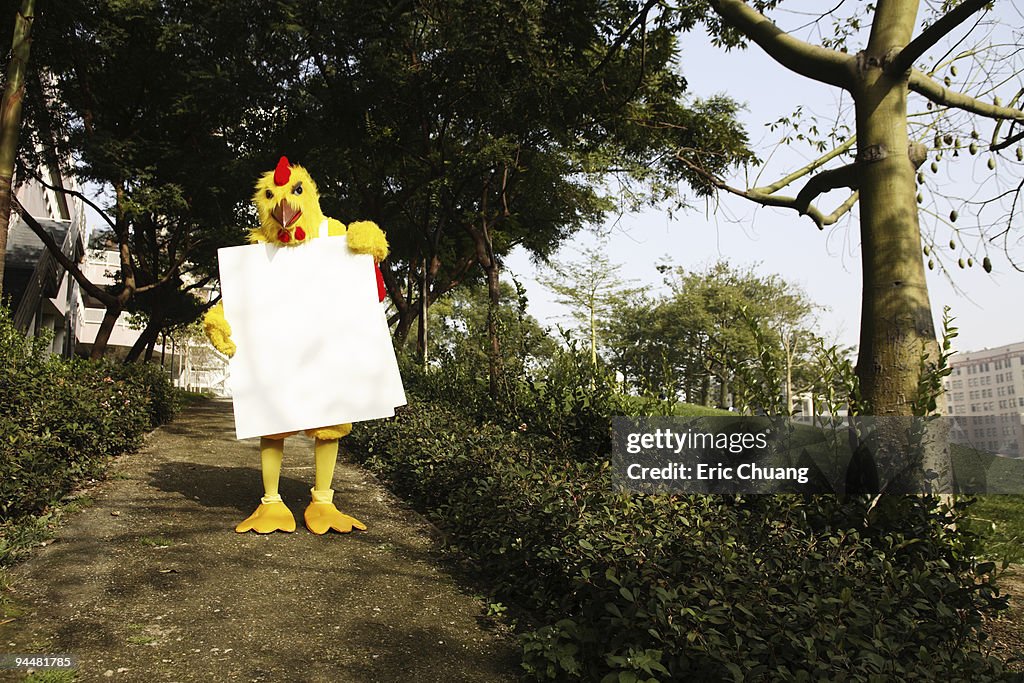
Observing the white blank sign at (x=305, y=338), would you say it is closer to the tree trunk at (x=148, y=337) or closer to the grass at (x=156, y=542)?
the grass at (x=156, y=542)

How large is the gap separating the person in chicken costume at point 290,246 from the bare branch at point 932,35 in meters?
3.66

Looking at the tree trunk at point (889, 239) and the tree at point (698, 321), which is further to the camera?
the tree at point (698, 321)

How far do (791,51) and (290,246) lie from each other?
386 centimetres

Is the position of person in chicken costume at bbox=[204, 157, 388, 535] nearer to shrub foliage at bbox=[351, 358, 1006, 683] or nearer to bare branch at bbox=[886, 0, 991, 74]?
shrub foliage at bbox=[351, 358, 1006, 683]

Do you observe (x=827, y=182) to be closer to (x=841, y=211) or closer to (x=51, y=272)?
(x=841, y=211)

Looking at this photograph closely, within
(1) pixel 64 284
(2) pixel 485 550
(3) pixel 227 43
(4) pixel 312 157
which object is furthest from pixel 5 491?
(1) pixel 64 284

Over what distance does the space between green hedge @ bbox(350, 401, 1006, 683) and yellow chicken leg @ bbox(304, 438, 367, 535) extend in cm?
122

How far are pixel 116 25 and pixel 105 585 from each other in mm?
10735

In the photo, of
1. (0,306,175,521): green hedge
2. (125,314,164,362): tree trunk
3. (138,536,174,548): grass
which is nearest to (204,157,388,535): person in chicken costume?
(138,536,174,548): grass

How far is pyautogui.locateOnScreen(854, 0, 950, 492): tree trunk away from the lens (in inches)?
165

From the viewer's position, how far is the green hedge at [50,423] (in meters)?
5.25

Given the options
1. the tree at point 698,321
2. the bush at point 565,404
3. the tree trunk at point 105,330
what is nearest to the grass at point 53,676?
the bush at point 565,404

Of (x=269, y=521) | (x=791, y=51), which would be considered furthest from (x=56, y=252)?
(x=791, y=51)

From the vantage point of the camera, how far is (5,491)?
503 centimetres
